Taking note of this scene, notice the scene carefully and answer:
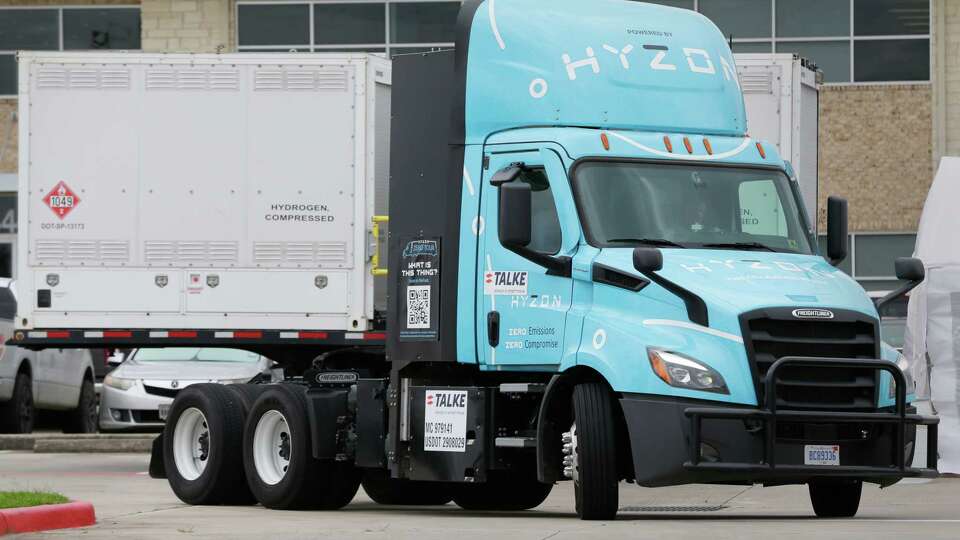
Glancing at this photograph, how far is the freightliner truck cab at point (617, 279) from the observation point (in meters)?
12.4

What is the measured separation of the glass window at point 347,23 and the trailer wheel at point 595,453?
954 inches

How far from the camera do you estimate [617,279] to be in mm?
12805

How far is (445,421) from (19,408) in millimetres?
13111

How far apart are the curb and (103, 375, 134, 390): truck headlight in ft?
36.4

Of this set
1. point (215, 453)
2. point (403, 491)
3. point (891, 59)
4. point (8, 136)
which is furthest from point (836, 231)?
point (8, 136)

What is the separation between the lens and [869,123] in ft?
116

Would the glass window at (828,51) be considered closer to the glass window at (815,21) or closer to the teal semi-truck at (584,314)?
the glass window at (815,21)

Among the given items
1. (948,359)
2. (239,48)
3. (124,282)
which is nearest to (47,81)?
(124,282)

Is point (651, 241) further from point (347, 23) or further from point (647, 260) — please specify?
point (347, 23)

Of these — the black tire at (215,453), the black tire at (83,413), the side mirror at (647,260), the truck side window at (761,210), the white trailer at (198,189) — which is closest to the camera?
the side mirror at (647,260)

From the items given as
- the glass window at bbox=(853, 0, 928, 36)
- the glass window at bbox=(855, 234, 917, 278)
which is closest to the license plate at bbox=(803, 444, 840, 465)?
the glass window at bbox=(855, 234, 917, 278)

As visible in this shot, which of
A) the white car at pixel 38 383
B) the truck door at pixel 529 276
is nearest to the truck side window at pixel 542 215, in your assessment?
the truck door at pixel 529 276

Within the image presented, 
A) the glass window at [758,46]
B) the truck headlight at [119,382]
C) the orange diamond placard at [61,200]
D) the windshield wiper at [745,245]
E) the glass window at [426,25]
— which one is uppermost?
the glass window at [426,25]

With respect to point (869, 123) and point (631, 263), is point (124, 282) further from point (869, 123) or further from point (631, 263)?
point (869, 123)
